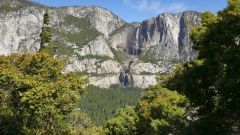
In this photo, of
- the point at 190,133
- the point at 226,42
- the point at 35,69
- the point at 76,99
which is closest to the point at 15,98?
the point at 35,69

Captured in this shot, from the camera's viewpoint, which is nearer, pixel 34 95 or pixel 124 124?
pixel 34 95

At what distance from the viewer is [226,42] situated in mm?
30266

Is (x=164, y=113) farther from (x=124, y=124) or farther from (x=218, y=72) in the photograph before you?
(x=124, y=124)

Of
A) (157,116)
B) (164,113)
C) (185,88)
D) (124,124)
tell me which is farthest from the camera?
(124,124)

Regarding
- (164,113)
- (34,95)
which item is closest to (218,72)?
(34,95)

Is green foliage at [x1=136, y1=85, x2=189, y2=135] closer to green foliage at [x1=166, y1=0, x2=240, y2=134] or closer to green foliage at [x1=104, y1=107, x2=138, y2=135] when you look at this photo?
green foliage at [x1=166, y1=0, x2=240, y2=134]

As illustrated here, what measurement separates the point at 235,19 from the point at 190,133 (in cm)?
983

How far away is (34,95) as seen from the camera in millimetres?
36438

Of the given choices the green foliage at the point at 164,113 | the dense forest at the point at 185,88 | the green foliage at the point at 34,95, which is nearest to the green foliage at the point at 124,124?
the green foliage at the point at 164,113

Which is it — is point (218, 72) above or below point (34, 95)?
above

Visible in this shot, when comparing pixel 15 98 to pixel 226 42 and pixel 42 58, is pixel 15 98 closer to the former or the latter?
pixel 42 58

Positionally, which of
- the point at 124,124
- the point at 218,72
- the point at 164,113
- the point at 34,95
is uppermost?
the point at 218,72

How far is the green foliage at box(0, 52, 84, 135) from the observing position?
3653cm

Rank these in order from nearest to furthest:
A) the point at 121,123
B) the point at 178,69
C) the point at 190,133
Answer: the point at 190,133
the point at 178,69
the point at 121,123
